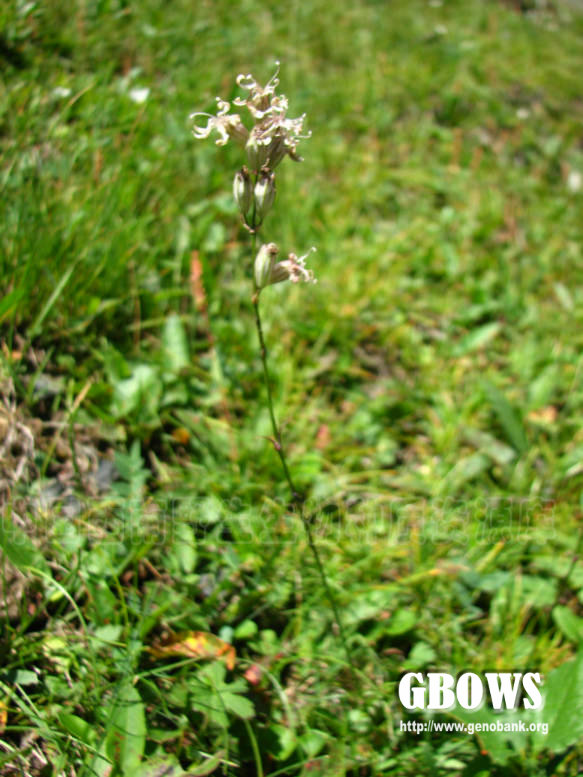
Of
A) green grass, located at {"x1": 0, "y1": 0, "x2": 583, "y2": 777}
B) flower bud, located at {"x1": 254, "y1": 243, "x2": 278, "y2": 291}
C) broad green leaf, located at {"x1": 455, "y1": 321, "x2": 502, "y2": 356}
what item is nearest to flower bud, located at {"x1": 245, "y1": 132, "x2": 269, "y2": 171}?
flower bud, located at {"x1": 254, "y1": 243, "x2": 278, "y2": 291}

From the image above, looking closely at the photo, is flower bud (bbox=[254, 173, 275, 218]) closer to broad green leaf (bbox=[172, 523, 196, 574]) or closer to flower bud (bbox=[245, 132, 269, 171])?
flower bud (bbox=[245, 132, 269, 171])

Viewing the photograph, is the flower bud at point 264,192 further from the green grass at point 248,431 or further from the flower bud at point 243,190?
the green grass at point 248,431

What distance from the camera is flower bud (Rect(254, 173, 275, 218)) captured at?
1.14 metres

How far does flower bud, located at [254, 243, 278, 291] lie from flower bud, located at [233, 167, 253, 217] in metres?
0.09

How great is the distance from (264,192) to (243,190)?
0.13ft

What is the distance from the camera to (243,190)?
1.14 m

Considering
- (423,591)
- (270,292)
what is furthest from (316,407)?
(423,591)

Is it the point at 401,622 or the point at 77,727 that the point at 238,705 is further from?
the point at 401,622

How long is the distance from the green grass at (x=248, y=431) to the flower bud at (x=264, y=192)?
0.88 meters

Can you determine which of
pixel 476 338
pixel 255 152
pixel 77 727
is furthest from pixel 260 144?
pixel 476 338

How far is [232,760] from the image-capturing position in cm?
138

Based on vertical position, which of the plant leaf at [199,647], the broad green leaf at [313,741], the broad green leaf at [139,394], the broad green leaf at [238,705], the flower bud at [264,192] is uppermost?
the flower bud at [264,192]

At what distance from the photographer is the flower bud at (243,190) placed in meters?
1.13

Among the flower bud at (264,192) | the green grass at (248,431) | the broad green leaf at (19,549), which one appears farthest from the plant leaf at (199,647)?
the flower bud at (264,192)
